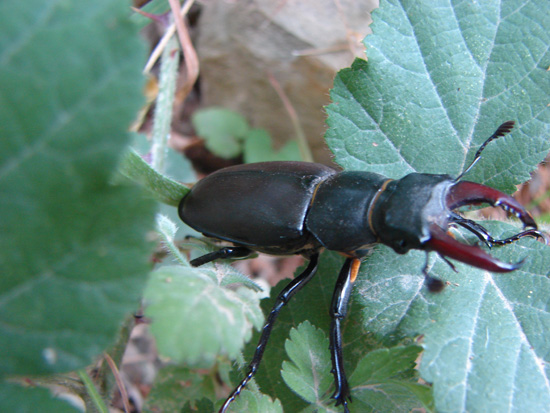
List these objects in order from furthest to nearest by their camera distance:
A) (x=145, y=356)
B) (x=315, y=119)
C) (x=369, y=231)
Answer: (x=315, y=119)
(x=145, y=356)
(x=369, y=231)

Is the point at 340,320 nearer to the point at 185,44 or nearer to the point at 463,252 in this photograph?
the point at 463,252

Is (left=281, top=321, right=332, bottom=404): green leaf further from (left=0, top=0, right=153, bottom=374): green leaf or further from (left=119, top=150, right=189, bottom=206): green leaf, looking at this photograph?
(left=119, top=150, right=189, bottom=206): green leaf

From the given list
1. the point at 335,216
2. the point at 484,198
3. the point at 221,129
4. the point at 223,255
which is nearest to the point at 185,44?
the point at 221,129

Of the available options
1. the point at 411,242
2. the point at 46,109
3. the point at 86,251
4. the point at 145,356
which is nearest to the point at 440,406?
the point at 411,242

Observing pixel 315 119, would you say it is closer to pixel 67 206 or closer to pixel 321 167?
pixel 321 167

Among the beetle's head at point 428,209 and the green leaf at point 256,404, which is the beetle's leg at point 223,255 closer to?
the green leaf at point 256,404

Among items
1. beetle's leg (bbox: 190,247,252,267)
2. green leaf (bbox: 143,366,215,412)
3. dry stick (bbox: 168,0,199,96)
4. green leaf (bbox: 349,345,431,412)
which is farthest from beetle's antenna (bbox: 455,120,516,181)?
dry stick (bbox: 168,0,199,96)
